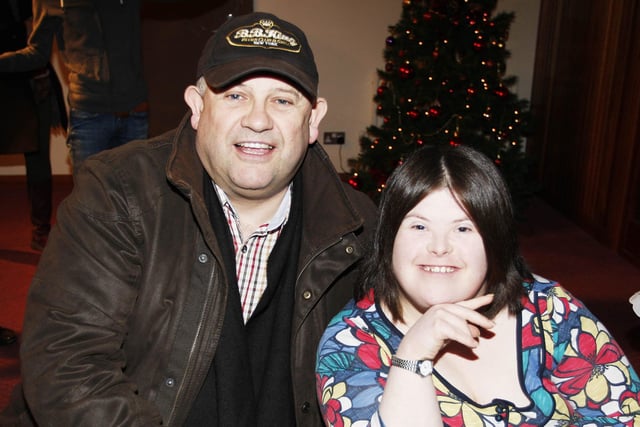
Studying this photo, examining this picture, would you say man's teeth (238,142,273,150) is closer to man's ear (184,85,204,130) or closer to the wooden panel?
man's ear (184,85,204,130)

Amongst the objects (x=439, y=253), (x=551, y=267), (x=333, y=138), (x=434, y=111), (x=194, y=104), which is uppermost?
(x=194, y=104)

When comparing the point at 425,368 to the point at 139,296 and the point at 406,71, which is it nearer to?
→ the point at 139,296

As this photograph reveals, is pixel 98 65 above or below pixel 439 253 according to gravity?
above

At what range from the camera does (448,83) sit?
439cm

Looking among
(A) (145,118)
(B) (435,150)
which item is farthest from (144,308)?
(A) (145,118)

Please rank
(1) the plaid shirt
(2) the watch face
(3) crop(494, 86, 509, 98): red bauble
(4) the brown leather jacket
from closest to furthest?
(2) the watch face
(4) the brown leather jacket
(1) the plaid shirt
(3) crop(494, 86, 509, 98): red bauble

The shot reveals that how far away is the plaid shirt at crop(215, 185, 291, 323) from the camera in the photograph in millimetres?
1585

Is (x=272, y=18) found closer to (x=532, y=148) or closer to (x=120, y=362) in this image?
(x=120, y=362)

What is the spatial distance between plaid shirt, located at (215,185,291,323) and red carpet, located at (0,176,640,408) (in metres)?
1.43

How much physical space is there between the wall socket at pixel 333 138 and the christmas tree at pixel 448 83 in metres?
1.44

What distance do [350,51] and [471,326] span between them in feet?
15.9

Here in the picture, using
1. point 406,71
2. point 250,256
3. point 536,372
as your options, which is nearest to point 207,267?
point 250,256

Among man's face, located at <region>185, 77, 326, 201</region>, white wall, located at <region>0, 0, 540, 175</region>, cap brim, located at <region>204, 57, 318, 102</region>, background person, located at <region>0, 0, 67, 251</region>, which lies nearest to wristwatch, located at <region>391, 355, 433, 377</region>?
man's face, located at <region>185, 77, 326, 201</region>

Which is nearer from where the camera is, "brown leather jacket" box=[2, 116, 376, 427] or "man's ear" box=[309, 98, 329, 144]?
"brown leather jacket" box=[2, 116, 376, 427]
